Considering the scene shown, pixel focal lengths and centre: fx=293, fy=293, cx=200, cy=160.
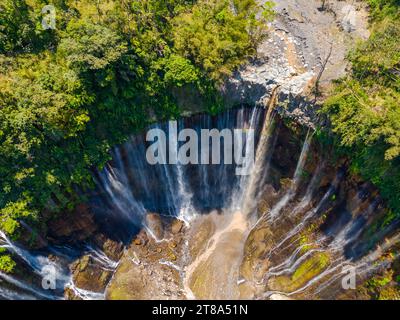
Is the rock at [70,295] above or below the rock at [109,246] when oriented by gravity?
below

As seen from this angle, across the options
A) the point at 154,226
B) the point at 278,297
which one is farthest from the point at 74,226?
the point at 278,297

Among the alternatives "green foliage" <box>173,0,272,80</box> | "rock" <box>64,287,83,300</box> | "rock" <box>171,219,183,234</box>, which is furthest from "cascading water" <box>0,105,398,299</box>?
"green foliage" <box>173,0,272,80</box>

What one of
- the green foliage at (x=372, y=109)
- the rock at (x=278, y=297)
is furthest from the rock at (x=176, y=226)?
the green foliage at (x=372, y=109)

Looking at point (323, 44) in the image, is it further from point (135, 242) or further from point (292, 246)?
point (135, 242)

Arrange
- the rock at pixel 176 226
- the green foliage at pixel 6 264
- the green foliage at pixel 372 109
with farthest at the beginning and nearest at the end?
the rock at pixel 176 226
the green foliage at pixel 6 264
the green foliage at pixel 372 109

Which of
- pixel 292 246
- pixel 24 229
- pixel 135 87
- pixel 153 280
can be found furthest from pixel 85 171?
pixel 292 246

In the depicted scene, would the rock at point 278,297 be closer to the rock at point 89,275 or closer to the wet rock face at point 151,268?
the wet rock face at point 151,268

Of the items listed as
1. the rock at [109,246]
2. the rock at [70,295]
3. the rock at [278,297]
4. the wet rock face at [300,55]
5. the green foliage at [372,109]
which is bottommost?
the rock at [278,297]

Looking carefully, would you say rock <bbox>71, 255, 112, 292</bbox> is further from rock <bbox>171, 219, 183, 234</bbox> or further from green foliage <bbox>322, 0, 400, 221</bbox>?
green foliage <bbox>322, 0, 400, 221</bbox>
